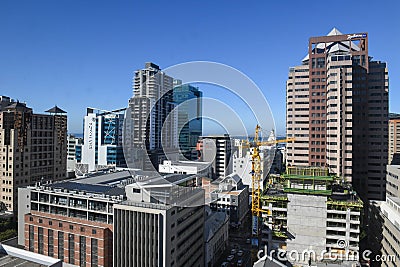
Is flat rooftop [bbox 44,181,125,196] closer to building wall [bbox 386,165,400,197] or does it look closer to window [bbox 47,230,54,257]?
window [bbox 47,230,54,257]

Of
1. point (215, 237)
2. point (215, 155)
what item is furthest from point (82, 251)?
point (215, 155)

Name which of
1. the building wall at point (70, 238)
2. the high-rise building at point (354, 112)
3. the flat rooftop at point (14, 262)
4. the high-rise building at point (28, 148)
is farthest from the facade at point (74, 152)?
the flat rooftop at point (14, 262)

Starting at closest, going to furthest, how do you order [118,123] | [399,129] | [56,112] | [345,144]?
[345,144] → [56,112] → [399,129] → [118,123]

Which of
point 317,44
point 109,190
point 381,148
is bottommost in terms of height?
point 109,190

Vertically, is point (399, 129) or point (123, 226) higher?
point (399, 129)

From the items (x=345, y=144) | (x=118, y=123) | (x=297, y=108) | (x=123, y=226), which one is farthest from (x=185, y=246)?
(x=118, y=123)

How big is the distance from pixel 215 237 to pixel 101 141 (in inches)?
613

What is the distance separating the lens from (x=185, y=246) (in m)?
7.71

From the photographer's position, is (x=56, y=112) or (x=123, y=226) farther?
(x=56, y=112)

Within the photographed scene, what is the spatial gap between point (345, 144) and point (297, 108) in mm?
2962

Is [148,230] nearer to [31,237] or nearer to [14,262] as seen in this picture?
[14,262]

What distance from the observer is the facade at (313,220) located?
809 centimetres

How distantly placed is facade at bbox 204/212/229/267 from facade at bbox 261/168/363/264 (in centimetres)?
179

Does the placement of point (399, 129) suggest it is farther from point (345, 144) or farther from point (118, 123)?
point (118, 123)
